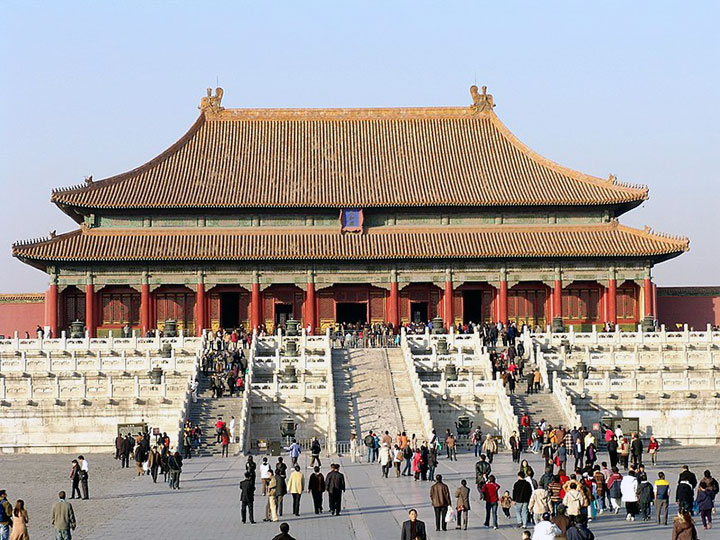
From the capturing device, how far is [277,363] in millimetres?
48906

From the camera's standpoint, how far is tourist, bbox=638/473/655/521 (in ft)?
89.9

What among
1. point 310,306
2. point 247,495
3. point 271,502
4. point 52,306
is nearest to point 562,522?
point 247,495

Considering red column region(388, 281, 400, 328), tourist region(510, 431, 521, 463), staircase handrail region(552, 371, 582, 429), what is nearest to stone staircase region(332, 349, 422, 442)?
tourist region(510, 431, 521, 463)

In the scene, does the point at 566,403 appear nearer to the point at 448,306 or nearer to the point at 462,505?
the point at 462,505

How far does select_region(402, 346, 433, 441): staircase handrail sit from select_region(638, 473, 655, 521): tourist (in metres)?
14.4

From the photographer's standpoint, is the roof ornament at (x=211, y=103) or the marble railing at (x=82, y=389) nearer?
the marble railing at (x=82, y=389)

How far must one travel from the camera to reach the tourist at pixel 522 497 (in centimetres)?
2652

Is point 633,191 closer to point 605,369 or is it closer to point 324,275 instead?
point 324,275

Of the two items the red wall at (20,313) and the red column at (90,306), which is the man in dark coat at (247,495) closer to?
the red column at (90,306)

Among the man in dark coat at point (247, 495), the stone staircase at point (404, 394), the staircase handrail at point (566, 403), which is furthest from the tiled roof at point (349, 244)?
the man in dark coat at point (247, 495)

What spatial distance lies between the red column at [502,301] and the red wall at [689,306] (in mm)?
8985

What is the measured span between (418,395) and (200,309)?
2672cm

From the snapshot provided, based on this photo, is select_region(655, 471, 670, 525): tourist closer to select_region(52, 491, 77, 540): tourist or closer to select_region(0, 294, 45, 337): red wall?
select_region(52, 491, 77, 540): tourist

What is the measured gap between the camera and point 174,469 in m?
33.5
